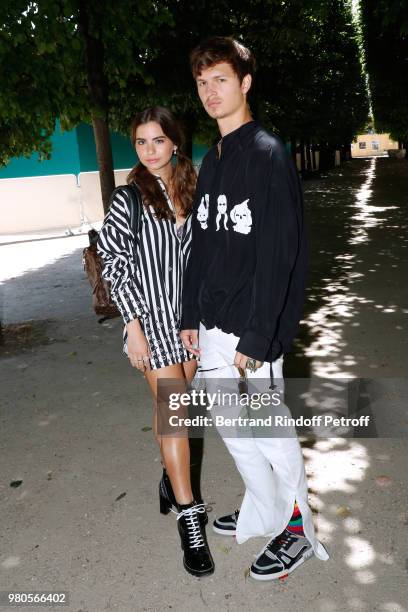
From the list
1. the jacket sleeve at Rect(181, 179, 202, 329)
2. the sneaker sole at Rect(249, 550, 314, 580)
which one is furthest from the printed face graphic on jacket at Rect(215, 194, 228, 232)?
the sneaker sole at Rect(249, 550, 314, 580)

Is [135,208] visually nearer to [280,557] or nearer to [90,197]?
[280,557]

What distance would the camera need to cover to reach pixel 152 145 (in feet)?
9.17

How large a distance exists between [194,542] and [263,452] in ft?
2.23

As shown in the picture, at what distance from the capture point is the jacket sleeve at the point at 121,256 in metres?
2.67

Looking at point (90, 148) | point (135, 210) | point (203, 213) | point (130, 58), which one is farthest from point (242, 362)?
point (90, 148)

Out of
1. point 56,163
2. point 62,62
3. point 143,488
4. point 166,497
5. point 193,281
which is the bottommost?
point 143,488

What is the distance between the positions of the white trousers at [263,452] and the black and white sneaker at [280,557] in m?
0.05

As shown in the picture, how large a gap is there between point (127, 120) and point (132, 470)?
495 inches

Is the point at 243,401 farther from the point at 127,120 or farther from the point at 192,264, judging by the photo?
the point at 127,120

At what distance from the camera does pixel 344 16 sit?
95.1 ft

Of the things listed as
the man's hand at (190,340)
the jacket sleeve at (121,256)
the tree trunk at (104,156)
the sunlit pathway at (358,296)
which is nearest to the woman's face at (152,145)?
the jacket sleeve at (121,256)

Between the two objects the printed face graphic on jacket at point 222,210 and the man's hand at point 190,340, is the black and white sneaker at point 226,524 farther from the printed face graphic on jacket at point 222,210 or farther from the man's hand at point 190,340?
the printed face graphic on jacket at point 222,210

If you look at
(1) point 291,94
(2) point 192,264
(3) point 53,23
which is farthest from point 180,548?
(1) point 291,94

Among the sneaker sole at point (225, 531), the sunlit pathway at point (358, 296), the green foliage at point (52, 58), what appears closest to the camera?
the sneaker sole at point (225, 531)
